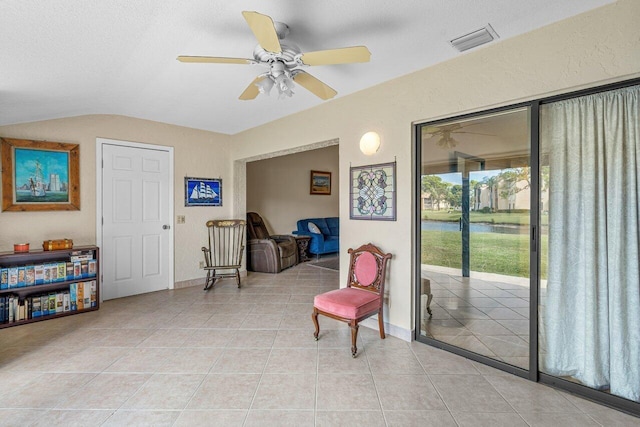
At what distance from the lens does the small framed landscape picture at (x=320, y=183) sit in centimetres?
802

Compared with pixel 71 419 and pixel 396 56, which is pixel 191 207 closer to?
pixel 71 419

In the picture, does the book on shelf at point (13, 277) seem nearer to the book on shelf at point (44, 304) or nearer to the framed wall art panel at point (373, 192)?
the book on shelf at point (44, 304)

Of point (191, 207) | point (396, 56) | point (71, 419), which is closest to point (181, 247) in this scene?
point (191, 207)

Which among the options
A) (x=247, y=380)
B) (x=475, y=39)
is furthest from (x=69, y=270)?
(x=475, y=39)

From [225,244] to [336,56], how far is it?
413 centimetres

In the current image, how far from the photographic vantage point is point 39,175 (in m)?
3.57

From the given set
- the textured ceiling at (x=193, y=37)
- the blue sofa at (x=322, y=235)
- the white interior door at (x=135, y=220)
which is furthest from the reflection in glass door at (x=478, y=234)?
the blue sofa at (x=322, y=235)

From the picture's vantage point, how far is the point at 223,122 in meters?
4.50

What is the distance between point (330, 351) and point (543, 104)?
8.67 feet

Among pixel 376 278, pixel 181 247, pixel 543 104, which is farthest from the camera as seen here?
pixel 181 247

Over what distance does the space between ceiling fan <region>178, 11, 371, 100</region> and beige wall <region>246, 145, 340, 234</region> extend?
438cm

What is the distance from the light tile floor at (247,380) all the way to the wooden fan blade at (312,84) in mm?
2288

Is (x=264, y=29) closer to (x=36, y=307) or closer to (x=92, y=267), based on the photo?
(x=92, y=267)

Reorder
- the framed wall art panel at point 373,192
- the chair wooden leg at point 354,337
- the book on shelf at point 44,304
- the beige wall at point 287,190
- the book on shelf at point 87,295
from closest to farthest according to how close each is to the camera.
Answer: the chair wooden leg at point 354,337, the framed wall art panel at point 373,192, the book on shelf at point 44,304, the book on shelf at point 87,295, the beige wall at point 287,190
